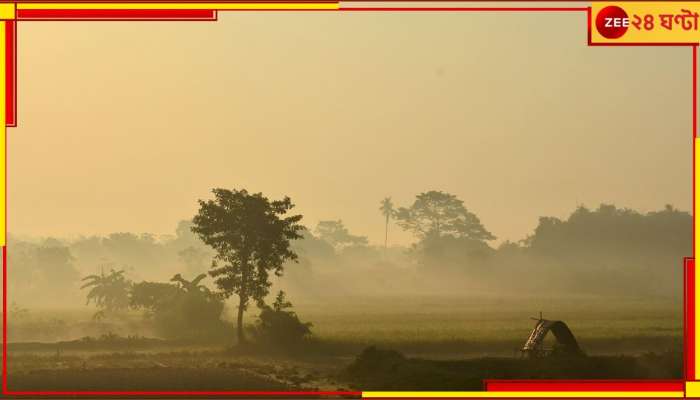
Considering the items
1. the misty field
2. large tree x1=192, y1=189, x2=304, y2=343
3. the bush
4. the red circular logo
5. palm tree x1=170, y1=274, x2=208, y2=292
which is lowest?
the misty field

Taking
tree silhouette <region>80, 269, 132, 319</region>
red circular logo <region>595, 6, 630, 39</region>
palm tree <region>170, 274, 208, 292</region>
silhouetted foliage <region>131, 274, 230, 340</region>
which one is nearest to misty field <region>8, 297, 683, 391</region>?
silhouetted foliage <region>131, 274, 230, 340</region>

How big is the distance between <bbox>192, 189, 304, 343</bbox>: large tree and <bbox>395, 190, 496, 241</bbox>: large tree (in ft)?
34.9

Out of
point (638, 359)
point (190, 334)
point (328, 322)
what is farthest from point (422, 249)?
point (638, 359)

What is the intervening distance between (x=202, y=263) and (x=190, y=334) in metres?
26.9

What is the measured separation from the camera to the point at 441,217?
179ft

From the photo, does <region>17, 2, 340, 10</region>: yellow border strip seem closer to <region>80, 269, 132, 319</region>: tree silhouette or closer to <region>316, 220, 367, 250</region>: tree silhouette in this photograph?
<region>80, 269, 132, 319</region>: tree silhouette

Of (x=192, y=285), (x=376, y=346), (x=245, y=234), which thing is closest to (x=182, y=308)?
(x=192, y=285)

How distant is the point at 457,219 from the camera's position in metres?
54.5

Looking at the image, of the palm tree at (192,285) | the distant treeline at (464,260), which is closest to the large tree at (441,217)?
the distant treeline at (464,260)

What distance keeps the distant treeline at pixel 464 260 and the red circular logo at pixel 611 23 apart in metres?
30.5

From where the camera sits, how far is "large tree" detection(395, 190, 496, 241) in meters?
49.7

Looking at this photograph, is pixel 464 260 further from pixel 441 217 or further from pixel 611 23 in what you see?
pixel 611 23

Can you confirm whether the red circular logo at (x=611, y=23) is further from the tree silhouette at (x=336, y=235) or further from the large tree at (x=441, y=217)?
the tree silhouette at (x=336, y=235)

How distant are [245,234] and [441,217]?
58.1 ft
